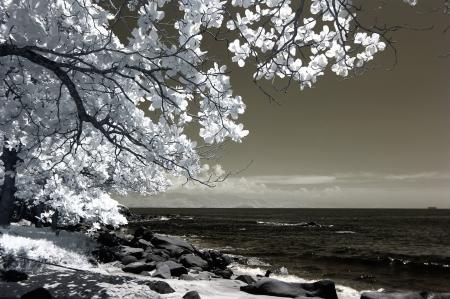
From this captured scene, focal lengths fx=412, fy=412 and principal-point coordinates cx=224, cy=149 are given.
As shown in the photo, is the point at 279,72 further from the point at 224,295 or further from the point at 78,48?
the point at 224,295

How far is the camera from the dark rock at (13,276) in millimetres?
10602

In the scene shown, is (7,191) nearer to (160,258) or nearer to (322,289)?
(160,258)

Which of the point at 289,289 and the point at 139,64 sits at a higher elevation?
the point at 139,64

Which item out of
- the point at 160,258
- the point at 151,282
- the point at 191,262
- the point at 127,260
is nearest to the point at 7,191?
the point at 127,260

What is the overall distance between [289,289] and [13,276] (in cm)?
844

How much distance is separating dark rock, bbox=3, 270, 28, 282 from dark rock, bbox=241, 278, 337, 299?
723 centimetres

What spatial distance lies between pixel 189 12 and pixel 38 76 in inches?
153

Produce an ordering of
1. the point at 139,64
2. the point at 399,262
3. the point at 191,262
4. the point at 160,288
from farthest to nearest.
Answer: the point at 399,262 < the point at 191,262 < the point at 160,288 < the point at 139,64

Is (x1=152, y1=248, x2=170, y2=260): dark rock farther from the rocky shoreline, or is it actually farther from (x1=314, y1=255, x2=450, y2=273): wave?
(x1=314, y1=255, x2=450, y2=273): wave

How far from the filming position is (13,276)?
10.7 metres

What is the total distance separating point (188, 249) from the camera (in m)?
30.7

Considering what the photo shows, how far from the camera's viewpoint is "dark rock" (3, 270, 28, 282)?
34.8ft

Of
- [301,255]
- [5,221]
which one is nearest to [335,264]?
[301,255]

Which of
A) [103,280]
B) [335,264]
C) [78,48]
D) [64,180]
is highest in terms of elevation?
[78,48]
